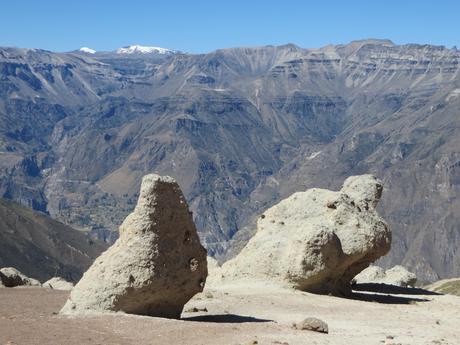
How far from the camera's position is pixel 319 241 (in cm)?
3709

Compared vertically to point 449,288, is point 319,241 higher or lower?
higher

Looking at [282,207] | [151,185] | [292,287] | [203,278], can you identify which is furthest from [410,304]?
[151,185]

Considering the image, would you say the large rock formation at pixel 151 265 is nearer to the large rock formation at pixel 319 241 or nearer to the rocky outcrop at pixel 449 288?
the large rock formation at pixel 319 241

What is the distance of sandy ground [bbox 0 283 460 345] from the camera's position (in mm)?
22062

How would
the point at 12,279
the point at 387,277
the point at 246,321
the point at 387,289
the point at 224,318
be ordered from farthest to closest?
the point at 387,277 < the point at 387,289 < the point at 12,279 < the point at 224,318 < the point at 246,321

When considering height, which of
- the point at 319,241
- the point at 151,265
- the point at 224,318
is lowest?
the point at 224,318

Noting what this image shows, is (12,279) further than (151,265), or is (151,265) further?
(12,279)

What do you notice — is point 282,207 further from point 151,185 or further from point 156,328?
point 156,328

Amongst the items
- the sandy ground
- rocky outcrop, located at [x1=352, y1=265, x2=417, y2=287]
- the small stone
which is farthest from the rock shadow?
the small stone

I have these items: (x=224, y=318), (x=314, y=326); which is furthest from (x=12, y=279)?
(x=314, y=326)

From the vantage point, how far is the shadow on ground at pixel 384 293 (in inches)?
1555

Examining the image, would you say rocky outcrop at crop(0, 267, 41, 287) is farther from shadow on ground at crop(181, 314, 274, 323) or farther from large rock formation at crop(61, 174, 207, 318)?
shadow on ground at crop(181, 314, 274, 323)

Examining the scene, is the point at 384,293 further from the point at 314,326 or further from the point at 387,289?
the point at 314,326

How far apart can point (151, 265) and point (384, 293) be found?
21032 mm
